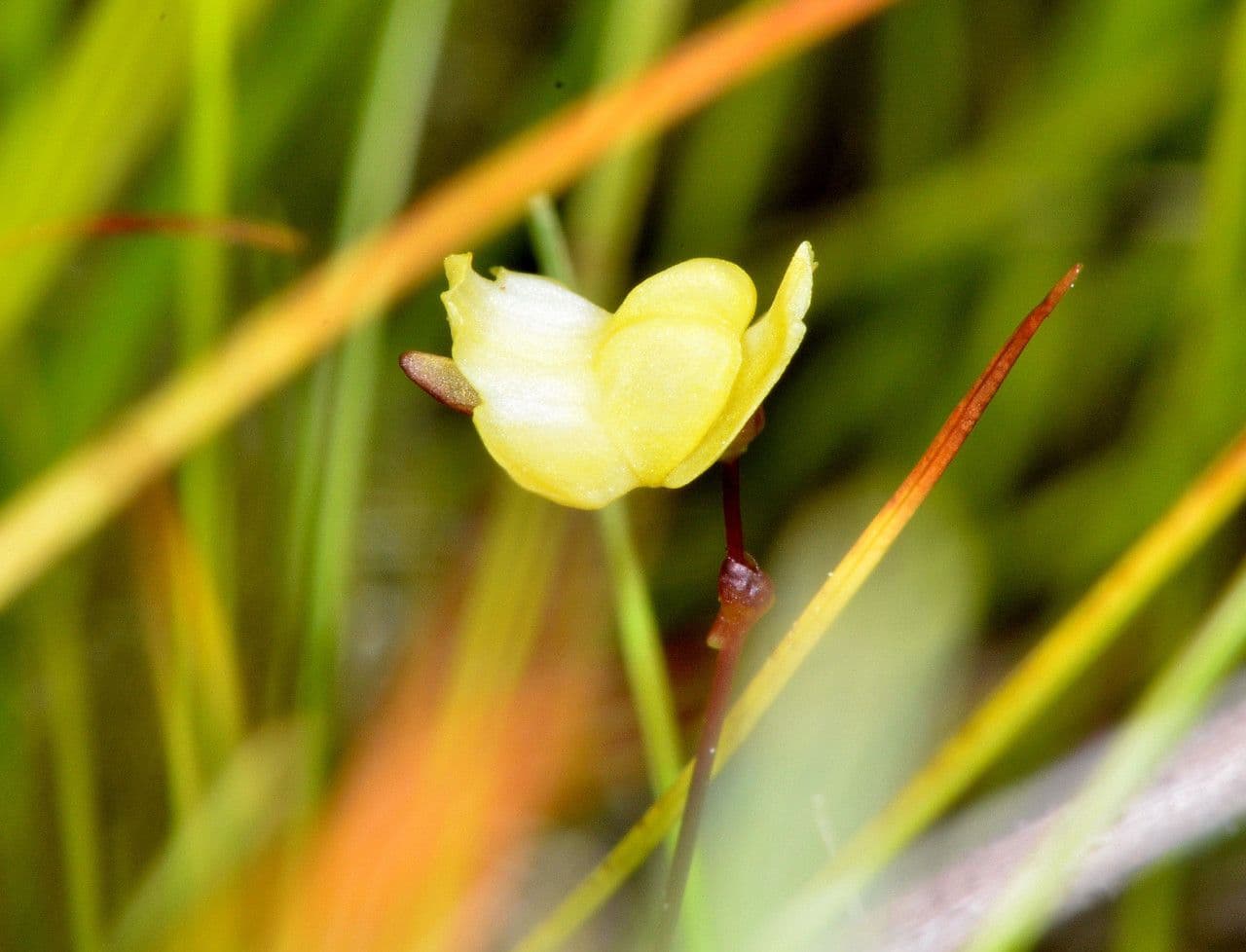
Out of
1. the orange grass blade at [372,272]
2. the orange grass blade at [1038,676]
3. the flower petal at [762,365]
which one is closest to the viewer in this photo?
the flower petal at [762,365]

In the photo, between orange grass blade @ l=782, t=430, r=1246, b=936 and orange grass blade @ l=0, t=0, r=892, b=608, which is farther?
orange grass blade @ l=0, t=0, r=892, b=608

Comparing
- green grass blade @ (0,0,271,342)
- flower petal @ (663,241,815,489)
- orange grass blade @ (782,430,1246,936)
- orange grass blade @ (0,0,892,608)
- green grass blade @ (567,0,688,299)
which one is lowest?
orange grass blade @ (782,430,1246,936)

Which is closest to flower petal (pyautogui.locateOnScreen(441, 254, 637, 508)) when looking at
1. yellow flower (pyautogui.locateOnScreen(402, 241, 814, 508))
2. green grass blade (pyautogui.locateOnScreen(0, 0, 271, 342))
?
yellow flower (pyautogui.locateOnScreen(402, 241, 814, 508))

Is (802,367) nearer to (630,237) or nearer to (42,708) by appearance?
(630,237)

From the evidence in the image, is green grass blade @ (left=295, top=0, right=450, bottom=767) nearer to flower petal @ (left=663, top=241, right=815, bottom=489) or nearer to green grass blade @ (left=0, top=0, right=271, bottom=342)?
green grass blade @ (left=0, top=0, right=271, bottom=342)

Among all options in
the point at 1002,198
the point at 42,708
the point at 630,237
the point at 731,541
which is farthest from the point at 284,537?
the point at 1002,198

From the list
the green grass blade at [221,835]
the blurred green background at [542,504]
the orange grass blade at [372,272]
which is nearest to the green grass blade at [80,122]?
the blurred green background at [542,504]

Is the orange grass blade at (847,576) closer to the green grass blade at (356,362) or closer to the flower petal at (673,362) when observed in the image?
the flower petal at (673,362)

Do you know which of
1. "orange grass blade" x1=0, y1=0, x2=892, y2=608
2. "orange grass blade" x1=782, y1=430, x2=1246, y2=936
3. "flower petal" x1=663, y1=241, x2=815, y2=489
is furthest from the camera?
"orange grass blade" x1=0, y1=0, x2=892, y2=608

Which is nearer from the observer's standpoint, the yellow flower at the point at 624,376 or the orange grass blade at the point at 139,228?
the yellow flower at the point at 624,376
